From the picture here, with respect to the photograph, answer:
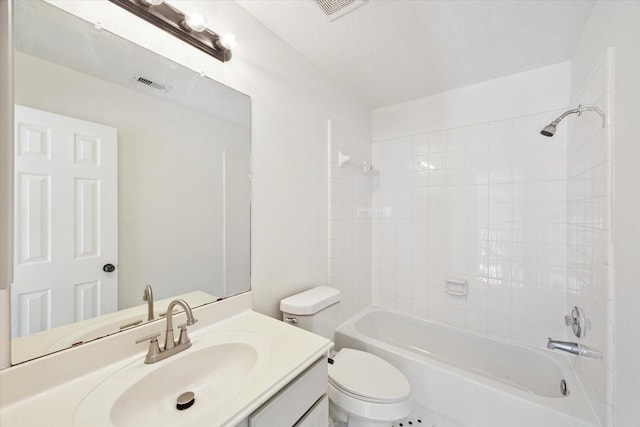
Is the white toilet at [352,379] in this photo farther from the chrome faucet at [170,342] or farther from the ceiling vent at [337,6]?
the ceiling vent at [337,6]

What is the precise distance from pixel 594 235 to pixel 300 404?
153 centimetres

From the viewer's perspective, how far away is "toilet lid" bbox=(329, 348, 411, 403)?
122 cm

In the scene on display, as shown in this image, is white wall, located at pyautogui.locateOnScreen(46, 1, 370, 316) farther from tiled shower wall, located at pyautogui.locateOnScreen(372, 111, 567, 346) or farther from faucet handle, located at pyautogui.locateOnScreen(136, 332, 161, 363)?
tiled shower wall, located at pyautogui.locateOnScreen(372, 111, 567, 346)

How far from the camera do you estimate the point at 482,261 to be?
197cm

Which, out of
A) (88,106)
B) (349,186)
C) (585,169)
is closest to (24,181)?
(88,106)

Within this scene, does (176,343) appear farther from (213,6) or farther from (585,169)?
(585,169)

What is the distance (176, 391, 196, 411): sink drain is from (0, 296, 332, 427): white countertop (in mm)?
152

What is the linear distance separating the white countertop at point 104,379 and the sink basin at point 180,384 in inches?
0.9

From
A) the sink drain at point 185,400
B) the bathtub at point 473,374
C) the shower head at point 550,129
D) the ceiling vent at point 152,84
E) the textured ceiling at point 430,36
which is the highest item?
the textured ceiling at point 430,36

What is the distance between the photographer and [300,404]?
2.78ft

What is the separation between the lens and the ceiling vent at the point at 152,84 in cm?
94

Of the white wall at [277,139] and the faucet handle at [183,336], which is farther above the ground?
the white wall at [277,139]

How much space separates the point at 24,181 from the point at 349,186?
5.95 feet

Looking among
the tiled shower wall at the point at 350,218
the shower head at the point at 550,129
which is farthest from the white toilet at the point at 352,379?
the shower head at the point at 550,129
